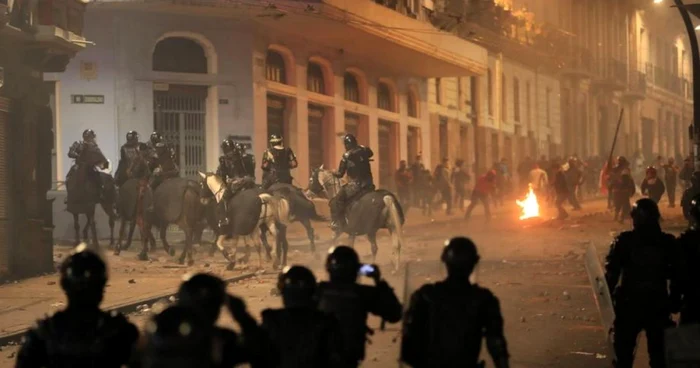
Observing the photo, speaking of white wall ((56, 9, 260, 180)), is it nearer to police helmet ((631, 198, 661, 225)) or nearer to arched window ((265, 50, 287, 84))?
arched window ((265, 50, 287, 84))

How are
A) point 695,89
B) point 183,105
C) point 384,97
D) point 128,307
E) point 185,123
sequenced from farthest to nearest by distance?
point 384,97 < point 185,123 < point 183,105 < point 695,89 < point 128,307

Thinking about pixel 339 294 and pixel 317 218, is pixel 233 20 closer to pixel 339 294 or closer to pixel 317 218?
pixel 317 218

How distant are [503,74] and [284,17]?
2372 cm

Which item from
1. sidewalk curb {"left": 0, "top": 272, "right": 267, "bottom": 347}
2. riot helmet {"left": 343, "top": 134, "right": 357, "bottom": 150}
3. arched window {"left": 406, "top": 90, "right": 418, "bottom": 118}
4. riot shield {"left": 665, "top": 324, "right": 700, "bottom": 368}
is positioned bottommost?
sidewalk curb {"left": 0, "top": 272, "right": 267, "bottom": 347}

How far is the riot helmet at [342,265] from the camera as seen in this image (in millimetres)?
5281

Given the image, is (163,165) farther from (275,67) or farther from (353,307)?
(353,307)

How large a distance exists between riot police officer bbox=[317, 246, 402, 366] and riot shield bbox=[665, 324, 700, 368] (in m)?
1.48

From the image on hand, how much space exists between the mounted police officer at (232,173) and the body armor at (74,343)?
14587 millimetres

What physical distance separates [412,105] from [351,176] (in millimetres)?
23193

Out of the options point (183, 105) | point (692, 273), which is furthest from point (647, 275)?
point (183, 105)

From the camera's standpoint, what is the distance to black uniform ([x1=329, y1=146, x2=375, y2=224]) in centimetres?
1811

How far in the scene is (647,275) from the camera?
7.35 metres

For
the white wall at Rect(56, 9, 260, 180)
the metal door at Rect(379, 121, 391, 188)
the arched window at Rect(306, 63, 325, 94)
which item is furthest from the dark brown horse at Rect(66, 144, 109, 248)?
the metal door at Rect(379, 121, 391, 188)

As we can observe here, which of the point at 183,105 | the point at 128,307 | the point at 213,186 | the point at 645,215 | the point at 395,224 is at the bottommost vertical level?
the point at 128,307
